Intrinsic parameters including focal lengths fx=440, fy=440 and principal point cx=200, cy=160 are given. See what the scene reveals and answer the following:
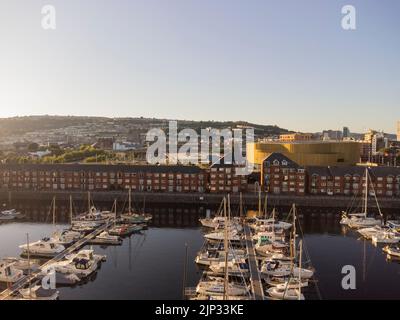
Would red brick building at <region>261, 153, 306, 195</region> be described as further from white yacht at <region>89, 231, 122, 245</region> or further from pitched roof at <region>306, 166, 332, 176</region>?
white yacht at <region>89, 231, 122, 245</region>

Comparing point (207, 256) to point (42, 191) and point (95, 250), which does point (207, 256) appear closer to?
point (95, 250)

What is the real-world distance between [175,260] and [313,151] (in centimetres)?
4142

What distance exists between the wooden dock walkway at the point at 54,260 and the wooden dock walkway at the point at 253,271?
1084cm

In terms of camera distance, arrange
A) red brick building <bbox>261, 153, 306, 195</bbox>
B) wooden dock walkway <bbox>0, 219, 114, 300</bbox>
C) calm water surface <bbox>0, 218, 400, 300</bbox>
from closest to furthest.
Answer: wooden dock walkway <bbox>0, 219, 114, 300</bbox>
calm water surface <bbox>0, 218, 400, 300</bbox>
red brick building <bbox>261, 153, 306, 195</bbox>

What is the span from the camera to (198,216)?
40.4 m

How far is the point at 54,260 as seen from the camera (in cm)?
2627

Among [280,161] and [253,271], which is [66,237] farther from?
[280,161]

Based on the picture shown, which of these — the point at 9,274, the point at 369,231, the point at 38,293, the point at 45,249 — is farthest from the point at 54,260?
the point at 369,231

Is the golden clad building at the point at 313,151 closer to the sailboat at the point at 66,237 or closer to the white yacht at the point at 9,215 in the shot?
the white yacht at the point at 9,215

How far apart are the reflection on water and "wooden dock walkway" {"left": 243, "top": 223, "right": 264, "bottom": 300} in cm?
258

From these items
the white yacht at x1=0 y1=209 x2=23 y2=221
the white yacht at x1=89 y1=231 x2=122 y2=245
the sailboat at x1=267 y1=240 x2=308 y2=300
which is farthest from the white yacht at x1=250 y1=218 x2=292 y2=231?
the white yacht at x1=0 y1=209 x2=23 y2=221

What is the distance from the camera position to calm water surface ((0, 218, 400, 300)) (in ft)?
71.9

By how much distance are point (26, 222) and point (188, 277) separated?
66.3ft

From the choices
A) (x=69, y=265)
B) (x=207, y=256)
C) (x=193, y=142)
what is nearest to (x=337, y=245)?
(x=207, y=256)
